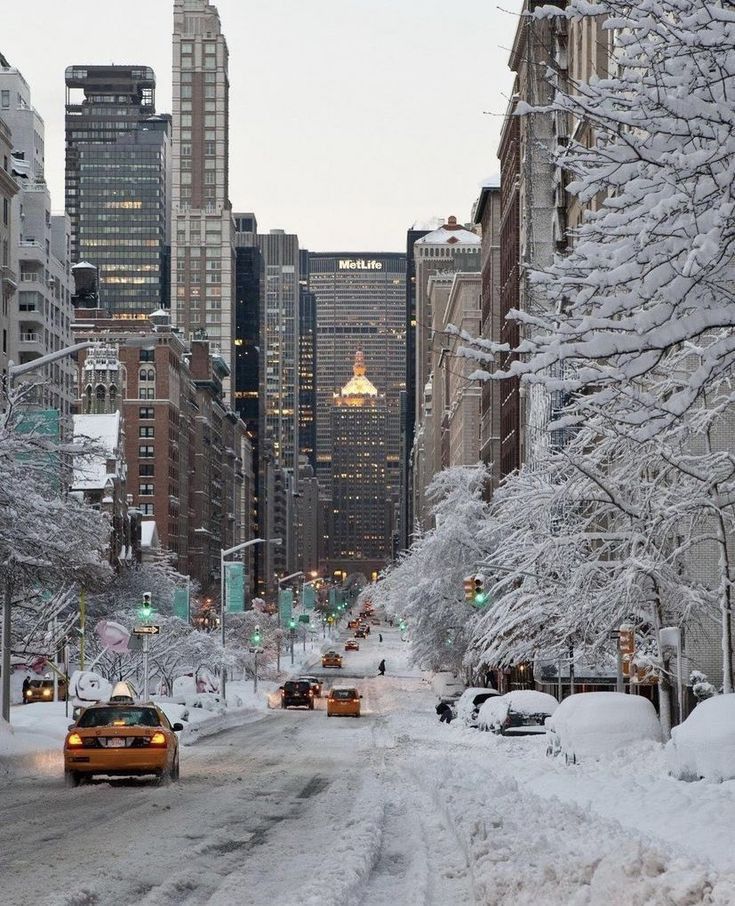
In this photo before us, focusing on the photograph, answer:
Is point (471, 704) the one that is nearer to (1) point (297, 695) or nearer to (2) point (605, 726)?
(2) point (605, 726)

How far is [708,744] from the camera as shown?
20.4m

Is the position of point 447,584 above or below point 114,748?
above

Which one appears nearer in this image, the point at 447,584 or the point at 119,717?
the point at 119,717

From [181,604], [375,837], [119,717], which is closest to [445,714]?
[181,604]

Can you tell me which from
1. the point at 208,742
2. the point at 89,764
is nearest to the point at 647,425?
the point at 89,764

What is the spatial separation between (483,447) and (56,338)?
1512 inches

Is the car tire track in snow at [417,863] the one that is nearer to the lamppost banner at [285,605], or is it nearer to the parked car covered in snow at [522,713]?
the parked car covered in snow at [522,713]

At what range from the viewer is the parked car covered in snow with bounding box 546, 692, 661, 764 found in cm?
2733

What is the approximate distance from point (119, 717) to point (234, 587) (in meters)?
54.6

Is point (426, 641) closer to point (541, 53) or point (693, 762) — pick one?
point (541, 53)

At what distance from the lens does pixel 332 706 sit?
66375 millimetres

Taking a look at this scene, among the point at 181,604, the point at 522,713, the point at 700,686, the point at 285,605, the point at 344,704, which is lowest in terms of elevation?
the point at 344,704

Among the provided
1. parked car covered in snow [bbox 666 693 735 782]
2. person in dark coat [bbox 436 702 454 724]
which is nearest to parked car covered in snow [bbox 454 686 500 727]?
person in dark coat [bbox 436 702 454 724]

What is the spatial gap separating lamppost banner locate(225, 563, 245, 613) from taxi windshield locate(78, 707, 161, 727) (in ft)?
171
